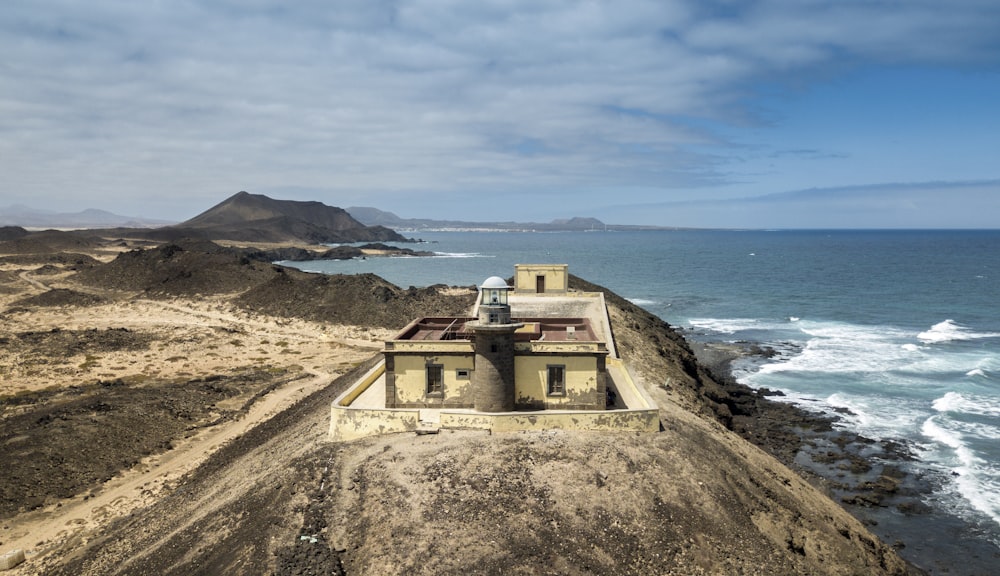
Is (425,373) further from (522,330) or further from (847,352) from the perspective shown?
(847,352)

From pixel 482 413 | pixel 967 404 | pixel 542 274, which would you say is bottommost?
pixel 967 404

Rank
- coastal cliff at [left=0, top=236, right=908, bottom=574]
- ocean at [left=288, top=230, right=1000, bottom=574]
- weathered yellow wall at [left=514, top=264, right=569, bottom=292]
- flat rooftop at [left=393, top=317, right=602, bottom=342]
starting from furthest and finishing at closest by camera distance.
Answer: weathered yellow wall at [left=514, top=264, right=569, bottom=292] → ocean at [left=288, top=230, right=1000, bottom=574] → flat rooftop at [left=393, top=317, right=602, bottom=342] → coastal cliff at [left=0, top=236, right=908, bottom=574]

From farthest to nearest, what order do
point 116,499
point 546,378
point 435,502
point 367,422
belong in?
point 116,499, point 546,378, point 367,422, point 435,502

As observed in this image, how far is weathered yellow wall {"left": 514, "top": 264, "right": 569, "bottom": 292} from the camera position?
4138cm

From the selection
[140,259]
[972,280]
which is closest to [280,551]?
[140,259]

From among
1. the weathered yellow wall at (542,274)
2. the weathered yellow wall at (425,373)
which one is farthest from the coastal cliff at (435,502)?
the weathered yellow wall at (542,274)

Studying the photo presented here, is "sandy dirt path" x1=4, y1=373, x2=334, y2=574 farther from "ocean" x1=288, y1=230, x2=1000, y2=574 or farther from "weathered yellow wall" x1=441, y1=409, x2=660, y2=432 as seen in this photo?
"ocean" x1=288, y1=230, x2=1000, y2=574

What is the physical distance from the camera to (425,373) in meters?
23.5

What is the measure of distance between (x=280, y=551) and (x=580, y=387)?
38.6ft

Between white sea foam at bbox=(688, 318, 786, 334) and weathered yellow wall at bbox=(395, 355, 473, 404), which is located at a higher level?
weathered yellow wall at bbox=(395, 355, 473, 404)

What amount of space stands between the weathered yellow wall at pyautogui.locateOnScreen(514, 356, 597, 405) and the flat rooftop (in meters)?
1.07

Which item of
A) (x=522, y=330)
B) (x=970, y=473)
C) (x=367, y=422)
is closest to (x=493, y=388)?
(x=522, y=330)

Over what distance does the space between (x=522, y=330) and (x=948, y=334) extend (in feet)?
172

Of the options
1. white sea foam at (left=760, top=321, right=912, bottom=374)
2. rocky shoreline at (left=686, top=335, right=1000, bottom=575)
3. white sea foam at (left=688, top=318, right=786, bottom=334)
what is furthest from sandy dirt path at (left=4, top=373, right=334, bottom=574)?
white sea foam at (left=688, top=318, right=786, bottom=334)
